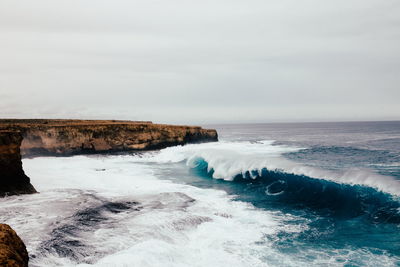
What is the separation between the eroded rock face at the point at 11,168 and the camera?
12375mm

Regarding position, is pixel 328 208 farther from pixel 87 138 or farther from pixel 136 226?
pixel 87 138

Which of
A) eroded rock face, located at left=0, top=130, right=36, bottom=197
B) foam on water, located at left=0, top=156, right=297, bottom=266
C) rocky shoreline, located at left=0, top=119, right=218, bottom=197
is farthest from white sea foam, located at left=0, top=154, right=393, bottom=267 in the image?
rocky shoreline, located at left=0, top=119, right=218, bottom=197

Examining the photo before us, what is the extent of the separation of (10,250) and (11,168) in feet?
32.6

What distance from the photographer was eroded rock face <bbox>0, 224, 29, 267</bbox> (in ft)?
12.7

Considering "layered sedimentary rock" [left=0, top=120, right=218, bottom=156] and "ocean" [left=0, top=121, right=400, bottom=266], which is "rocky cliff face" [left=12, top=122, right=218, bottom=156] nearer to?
"layered sedimentary rock" [left=0, top=120, right=218, bottom=156]

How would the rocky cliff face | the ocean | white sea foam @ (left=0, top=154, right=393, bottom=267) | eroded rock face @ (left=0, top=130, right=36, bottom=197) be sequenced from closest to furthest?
white sea foam @ (left=0, top=154, right=393, bottom=267)
the ocean
eroded rock face @ (left=0, top=130, right=36, bottom=197)
the rocky cliff face

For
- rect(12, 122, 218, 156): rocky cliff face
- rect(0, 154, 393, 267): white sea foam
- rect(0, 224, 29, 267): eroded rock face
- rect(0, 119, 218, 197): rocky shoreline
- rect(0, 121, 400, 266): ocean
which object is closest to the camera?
rect(0, 224, 29, 267): eroded rock face

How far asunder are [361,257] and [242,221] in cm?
345

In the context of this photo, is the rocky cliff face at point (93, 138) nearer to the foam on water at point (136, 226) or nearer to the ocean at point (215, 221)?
the ocean at point (215, 221)

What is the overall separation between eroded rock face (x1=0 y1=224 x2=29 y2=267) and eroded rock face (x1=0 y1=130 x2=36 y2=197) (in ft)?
29.7

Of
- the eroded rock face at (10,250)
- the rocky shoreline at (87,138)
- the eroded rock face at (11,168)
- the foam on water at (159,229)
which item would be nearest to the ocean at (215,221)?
the foam on water at (159,229)

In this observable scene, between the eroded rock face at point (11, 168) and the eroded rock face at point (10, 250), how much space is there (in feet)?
29.7

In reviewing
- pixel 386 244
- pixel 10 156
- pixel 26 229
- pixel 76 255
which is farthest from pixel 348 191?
pixel 10 156

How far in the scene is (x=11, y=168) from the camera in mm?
12625
